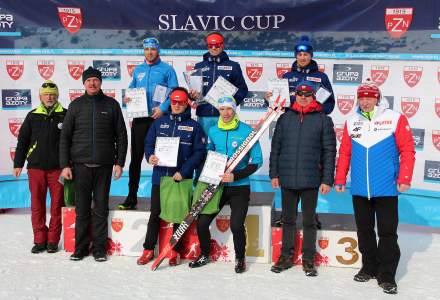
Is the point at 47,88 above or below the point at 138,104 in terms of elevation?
above

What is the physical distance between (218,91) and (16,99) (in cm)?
340

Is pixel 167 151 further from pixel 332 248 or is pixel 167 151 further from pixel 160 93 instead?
pixel 332 248

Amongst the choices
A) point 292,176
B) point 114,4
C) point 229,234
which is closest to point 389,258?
point 292,176

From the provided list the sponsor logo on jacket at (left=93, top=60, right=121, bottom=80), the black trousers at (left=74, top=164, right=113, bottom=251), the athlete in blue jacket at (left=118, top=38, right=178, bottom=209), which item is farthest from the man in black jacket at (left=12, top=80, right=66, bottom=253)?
the sponsor logo on jacket at (left=93, top=60, right=121, bottom=80)

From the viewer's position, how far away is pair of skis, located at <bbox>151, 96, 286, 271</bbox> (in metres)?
4.52

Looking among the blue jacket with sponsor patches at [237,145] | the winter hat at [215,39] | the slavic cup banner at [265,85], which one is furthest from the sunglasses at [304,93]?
the slavic cup banner at [265,85]

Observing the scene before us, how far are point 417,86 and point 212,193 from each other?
319 cm

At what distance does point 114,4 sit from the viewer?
263 inches

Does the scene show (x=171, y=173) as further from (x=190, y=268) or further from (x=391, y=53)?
(x=391, y=53)

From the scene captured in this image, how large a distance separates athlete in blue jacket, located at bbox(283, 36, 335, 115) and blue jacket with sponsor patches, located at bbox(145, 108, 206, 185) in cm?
105

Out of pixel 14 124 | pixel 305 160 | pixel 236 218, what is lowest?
pixel 236 218

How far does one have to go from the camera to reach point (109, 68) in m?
6.87

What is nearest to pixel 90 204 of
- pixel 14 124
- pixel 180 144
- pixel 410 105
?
pixel 180 144

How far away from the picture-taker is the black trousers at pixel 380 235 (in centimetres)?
414
